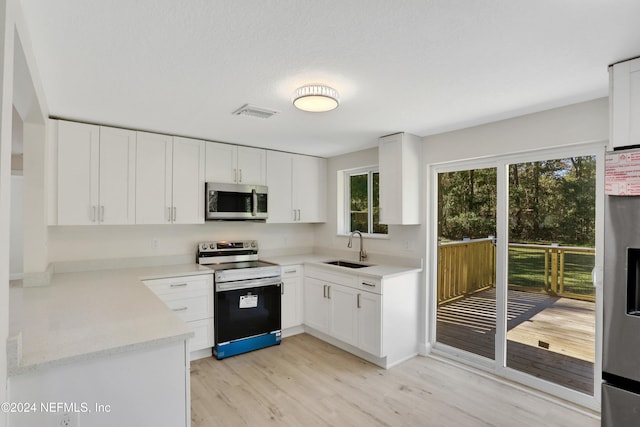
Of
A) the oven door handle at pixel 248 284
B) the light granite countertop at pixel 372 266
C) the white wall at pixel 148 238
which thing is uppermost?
the white wall at pixel 148 238

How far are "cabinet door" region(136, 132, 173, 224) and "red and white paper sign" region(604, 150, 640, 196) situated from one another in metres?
3.60

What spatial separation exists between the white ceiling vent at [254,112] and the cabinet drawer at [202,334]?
6.86ft

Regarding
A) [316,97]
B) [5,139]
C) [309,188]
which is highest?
[316,97]

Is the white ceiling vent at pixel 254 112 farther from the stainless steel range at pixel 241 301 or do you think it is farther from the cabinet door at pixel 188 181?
the stainless steel range at pixel 241 301

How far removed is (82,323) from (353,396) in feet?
6.68

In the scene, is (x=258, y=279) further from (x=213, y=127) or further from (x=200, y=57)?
(x=200, y=57)

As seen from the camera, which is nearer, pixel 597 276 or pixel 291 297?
pixel 597 276

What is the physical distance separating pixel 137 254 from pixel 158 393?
7.96 feet

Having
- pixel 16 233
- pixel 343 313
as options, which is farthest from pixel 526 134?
pixel 16 233

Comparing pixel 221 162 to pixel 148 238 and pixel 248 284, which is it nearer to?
pixel 148 238

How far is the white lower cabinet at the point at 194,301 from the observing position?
3.27 metres

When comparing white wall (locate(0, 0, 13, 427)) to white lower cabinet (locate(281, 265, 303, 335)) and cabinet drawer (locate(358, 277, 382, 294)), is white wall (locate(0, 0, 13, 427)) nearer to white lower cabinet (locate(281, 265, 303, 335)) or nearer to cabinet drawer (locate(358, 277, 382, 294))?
cabinet drawer (locate(358, 277, 382, 294))

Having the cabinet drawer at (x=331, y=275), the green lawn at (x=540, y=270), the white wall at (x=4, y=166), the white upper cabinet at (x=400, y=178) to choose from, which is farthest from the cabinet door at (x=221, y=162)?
the green lawn at (x=540, y=270)

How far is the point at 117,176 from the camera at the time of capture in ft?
10.7
